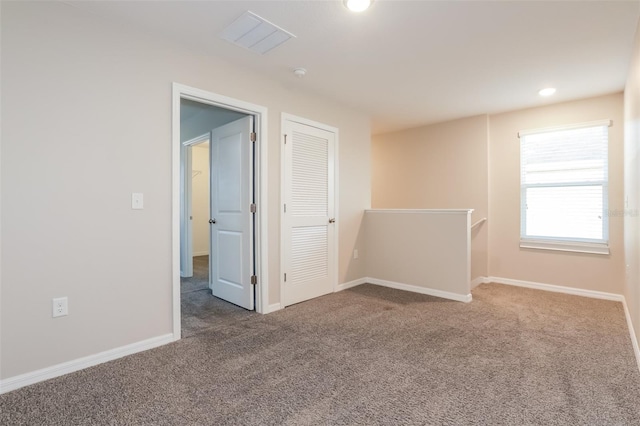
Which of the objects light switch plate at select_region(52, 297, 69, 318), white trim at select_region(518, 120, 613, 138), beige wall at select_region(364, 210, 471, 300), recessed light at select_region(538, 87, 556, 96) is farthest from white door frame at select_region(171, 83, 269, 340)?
white trim at select_region(518, 120, 613, 138)

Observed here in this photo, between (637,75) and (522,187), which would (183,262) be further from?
(637,75)

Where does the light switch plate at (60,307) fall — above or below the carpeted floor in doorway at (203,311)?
above

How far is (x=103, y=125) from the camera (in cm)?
220

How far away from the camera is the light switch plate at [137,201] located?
2336mm

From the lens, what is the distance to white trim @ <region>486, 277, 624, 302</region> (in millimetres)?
3699

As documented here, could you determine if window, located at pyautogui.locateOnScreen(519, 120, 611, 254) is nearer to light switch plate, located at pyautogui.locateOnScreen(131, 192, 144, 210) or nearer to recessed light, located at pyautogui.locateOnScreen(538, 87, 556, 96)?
recessed light, located at pyautogui.locateOnScreen(538, 87, 556, 96)

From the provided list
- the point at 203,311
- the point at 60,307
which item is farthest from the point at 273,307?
the point at 60,307

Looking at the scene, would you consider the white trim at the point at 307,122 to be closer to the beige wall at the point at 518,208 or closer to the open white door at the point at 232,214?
the open white door at the point at 232,214

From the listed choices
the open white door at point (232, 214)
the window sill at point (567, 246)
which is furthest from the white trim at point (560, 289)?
the open white door at point (232, 214)

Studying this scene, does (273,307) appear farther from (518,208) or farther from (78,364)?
(518,208)

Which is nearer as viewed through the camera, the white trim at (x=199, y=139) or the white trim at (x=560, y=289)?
the white trim at (x=560, y=289)

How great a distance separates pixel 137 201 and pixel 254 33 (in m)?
1.50

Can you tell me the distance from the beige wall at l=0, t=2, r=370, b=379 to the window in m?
3.99

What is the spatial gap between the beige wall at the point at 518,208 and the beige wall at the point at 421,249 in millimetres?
1239
